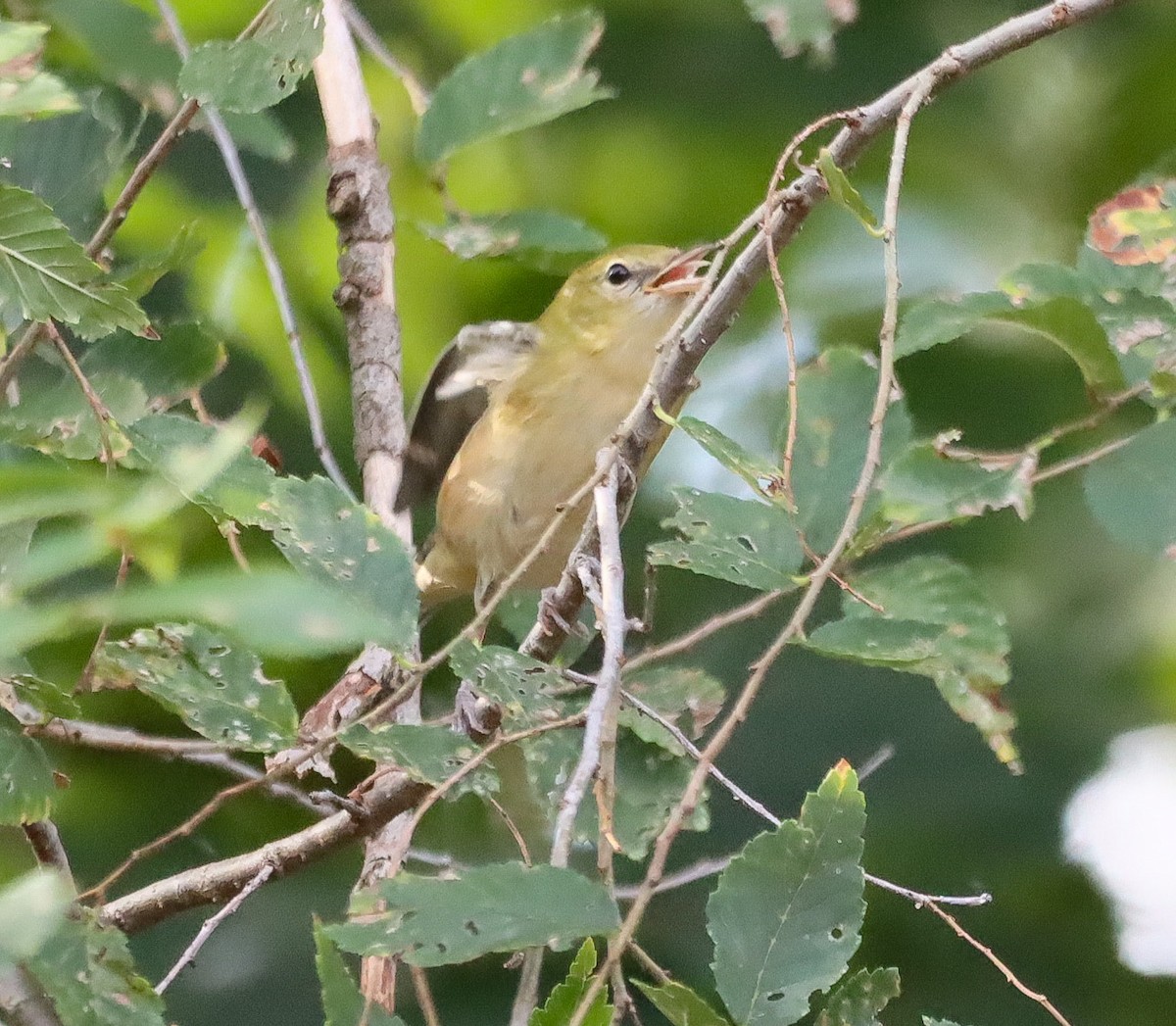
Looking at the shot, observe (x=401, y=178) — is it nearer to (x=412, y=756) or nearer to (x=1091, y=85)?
(x=1091, y=85)

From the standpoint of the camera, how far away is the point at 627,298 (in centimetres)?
252

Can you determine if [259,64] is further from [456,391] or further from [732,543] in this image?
[456,391]

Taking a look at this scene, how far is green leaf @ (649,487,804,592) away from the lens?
1.07 metres

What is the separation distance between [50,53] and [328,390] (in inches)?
30.1

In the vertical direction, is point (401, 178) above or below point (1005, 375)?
above

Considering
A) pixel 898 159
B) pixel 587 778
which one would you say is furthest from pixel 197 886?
pixel 898 159

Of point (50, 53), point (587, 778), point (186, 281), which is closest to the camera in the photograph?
point (587, 778)

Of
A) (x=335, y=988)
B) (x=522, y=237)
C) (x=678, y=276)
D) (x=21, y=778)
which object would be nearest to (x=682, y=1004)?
(x=335, y=988)

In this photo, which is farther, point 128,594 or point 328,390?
point 328,390

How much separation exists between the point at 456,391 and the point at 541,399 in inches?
6.3

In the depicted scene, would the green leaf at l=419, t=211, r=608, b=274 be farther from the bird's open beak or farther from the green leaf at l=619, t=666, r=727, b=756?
the green leaf at l=619, t=666, r=727, b=756

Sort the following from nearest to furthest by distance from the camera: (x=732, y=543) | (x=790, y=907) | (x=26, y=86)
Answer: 1. (x=26, y=86)
2. (x=790, y=907)
3. (x=732, y=543)

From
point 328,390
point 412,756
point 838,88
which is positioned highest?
point 838,88

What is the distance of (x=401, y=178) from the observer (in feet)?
8.02
